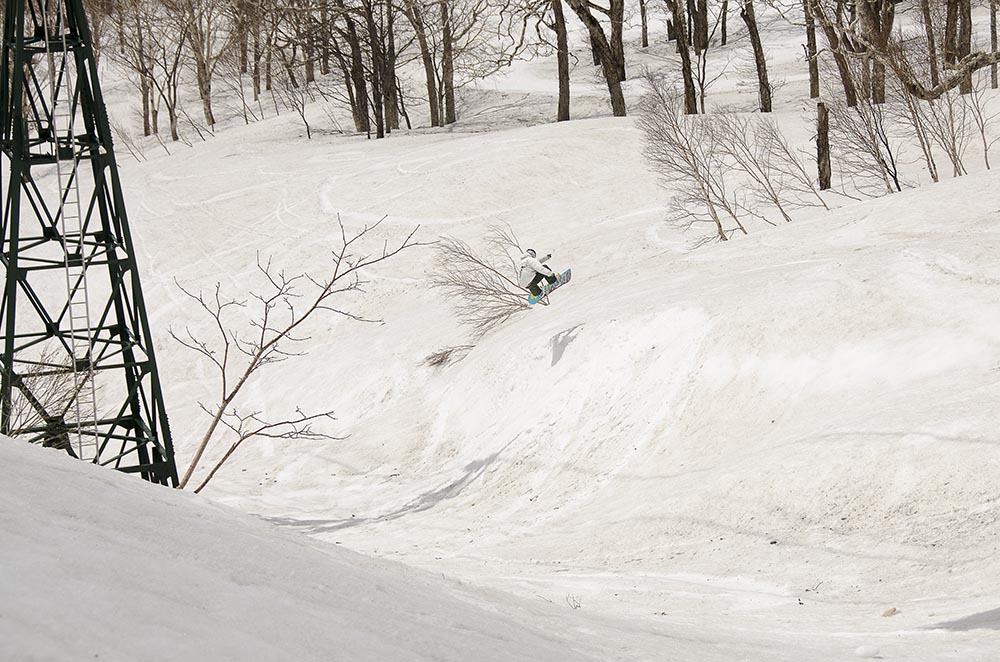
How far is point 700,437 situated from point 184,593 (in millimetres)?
9495

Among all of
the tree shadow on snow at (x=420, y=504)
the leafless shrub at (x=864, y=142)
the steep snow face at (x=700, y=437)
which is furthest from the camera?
the leafless shrub at (x=864, y=142)

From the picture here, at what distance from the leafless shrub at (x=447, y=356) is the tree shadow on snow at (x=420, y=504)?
416cm

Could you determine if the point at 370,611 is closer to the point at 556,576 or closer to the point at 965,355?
the point at 556,576

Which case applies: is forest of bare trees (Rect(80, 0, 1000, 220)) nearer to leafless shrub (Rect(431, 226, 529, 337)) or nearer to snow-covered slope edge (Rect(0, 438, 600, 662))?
leafless shrub (Rect(431, 226, 529, 337))

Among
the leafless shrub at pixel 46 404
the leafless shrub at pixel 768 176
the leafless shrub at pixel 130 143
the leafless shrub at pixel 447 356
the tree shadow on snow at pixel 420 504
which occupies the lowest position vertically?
the tree shadow on snow at pixel 420 504

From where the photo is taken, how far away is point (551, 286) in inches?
817

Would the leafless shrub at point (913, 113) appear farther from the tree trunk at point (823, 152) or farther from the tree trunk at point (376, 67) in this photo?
the tree trunk at point (376, 67)

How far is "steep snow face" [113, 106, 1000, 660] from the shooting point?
8016 millimetres

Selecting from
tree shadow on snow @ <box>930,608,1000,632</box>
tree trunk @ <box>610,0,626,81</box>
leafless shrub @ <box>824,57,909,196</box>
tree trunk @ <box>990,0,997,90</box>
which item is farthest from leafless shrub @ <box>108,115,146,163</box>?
tree shadow on snow @ <box>930,608,1000,632</box>

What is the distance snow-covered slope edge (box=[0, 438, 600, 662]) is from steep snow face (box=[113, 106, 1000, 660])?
1.32 meters

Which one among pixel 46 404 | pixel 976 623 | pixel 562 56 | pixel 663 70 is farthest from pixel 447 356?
pixel 663 70

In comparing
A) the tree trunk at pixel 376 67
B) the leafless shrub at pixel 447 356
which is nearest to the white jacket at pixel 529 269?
the leafless shrub at pixel 447 356

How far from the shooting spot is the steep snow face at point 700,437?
8.02 metres

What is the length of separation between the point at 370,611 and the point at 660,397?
31.7ft
